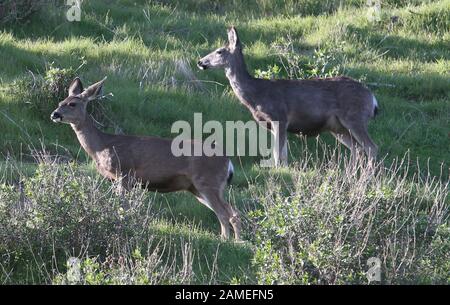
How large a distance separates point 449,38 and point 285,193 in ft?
23.4

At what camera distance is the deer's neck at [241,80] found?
55.7ft

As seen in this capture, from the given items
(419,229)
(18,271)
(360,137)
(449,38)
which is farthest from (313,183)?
(449,38)

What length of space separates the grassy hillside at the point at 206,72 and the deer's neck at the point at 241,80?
0.41 meters

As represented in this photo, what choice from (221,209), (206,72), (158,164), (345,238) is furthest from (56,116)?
(345,238)

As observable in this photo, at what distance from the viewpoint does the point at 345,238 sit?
36.9ft

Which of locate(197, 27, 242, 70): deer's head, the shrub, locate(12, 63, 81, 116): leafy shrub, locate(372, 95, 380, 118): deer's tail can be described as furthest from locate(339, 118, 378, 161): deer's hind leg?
the shrub

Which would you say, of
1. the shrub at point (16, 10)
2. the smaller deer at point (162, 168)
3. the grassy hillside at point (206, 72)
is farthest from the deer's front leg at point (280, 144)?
the shrub at point (16, 10)

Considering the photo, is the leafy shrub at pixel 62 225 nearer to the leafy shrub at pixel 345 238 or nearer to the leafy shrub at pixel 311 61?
the leafy shrub at pixel 345 238

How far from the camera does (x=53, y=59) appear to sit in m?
18.5

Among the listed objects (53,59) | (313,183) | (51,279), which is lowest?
(51,279)

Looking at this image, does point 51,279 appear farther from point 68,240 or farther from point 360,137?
point 360,137

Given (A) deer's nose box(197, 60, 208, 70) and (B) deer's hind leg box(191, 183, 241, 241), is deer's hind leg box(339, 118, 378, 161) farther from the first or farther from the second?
(B) deer's hind leg box(191, 183, 241, 241)

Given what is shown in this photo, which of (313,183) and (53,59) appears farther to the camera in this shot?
(53,59)

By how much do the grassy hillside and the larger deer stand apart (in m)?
0.43
